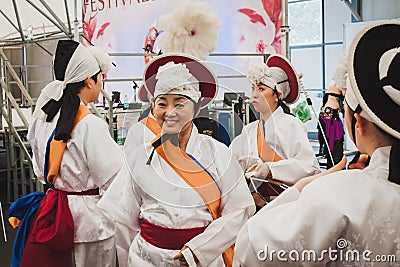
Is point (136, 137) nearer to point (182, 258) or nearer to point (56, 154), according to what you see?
point (182, 258)

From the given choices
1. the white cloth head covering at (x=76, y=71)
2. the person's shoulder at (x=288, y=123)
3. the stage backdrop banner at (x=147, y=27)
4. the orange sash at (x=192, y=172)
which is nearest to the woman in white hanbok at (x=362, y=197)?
the orange sash at (x=192, y=172)

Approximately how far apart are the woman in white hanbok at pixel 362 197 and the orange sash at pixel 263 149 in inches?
21.4

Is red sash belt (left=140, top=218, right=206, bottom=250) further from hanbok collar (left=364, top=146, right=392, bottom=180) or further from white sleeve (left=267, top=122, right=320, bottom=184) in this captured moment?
hanbok collar (left=364, top=146, right=392, bottom=180)

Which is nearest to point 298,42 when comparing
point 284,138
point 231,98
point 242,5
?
point 242,5

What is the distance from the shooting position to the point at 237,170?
1343 millimetres

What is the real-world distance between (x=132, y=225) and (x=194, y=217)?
230 millimetres

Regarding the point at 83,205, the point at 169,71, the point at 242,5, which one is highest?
the point at 242,5

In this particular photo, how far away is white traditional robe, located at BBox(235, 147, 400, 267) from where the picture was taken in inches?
35.5

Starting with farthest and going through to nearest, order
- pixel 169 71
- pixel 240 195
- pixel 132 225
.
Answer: pixel 132 225, pixel 240 195, pixel 169 71

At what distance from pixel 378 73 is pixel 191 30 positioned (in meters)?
0.69

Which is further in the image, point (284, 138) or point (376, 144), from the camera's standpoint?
point (284, 138)

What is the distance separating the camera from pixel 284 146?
1879mm

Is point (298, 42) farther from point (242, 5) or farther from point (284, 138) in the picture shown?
point (284, 138)

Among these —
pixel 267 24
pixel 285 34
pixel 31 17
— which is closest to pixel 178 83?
pixel 285 34
